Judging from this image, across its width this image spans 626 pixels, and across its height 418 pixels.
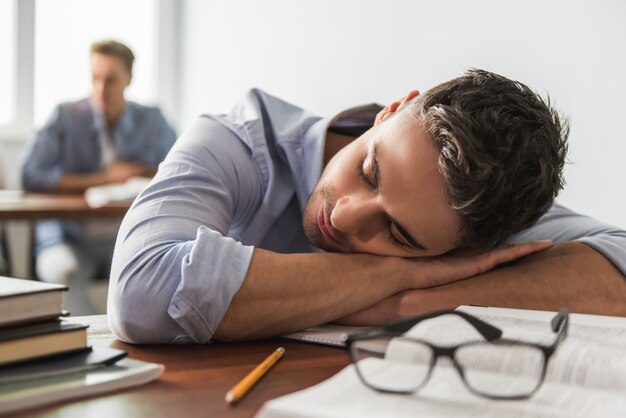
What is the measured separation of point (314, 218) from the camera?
49.0 inches

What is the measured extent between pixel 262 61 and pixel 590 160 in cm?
256

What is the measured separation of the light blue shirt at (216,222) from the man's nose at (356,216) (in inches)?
6.8

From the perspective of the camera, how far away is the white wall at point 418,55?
227 centimetres

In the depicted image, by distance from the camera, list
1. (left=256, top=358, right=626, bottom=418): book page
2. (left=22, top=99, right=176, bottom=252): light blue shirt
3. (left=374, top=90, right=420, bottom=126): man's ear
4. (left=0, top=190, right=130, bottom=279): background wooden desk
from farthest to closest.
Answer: (left=22, top=99, right=176, bottom=252): light blue shirt → (left=0, top=190, right=130, bottom=279): background wooden desk → (left=374, top=90, right=420, bottom=126): man's ear → (left=256, top=358, right=626, bottom=418): book page

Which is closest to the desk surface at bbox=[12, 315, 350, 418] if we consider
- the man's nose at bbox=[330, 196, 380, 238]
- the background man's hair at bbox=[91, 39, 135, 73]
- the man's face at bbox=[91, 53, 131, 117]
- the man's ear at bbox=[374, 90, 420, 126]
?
the man's nose at bbox=[330, 196, 380, 238]

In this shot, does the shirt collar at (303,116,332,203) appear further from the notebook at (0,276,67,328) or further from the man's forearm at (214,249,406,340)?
→ the notebook at (0,276,67,328)

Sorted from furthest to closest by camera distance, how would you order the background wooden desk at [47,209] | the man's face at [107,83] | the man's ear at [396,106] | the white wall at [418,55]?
the man's face at [107,83] < the background wooden desk at [47,209] < the white wall at [418,55] < the man's ear at [396,106]

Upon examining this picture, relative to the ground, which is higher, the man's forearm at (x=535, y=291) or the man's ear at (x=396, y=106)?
the man's ear at (x=396, y=106)

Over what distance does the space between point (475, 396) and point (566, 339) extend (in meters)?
0.19

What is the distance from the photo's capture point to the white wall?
227cm

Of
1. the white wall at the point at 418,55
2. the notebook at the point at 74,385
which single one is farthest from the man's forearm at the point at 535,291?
the white wall at the point at 418,55

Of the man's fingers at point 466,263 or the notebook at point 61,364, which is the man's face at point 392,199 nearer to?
the man's fingers at point 466,263

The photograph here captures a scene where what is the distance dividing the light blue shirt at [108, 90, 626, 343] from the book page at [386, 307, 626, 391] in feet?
0.97

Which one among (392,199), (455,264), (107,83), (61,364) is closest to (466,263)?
(455,264)
